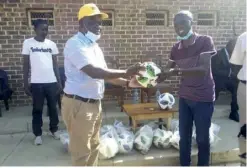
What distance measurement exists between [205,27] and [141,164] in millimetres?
3623

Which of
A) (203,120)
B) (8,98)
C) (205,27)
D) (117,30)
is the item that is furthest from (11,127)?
(205,27)

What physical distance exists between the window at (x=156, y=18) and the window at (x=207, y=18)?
2.43 ft

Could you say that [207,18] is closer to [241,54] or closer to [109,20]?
[109,20]

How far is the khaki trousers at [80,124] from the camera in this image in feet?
8.20

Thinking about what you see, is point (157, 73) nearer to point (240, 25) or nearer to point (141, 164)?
point (141, 164)

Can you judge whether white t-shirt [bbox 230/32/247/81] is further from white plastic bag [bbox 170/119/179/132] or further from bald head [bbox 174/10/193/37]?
white plastic bag [bbox 170/119/179/132]

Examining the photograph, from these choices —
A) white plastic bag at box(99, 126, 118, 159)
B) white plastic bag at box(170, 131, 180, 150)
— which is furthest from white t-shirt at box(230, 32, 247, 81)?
white plastic bag at box(99, 126, 118, 159)

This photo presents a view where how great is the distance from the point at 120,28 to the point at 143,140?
2.73 meters

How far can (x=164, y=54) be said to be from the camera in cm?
584

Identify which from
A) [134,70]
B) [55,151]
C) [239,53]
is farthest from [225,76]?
[55,151]

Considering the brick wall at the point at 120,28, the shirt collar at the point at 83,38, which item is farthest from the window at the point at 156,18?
the shirt collar at the point at 83,38

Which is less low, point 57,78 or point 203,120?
point 57,78

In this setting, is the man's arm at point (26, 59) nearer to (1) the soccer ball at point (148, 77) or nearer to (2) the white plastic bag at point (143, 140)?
(2) the white plastic bag at point (143, 140)

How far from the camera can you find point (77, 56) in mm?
2340
